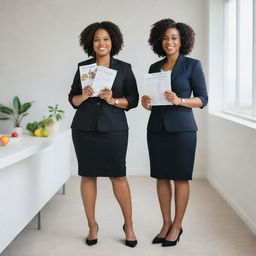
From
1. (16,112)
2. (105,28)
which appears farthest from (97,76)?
(16,112)

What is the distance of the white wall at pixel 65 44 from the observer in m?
4.99

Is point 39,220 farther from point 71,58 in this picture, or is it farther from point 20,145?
point 71,58

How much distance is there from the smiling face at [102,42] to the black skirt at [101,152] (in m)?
0.54

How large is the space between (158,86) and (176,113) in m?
0.21

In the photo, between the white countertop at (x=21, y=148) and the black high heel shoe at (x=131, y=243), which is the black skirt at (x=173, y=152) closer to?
the black high heel shoe at (x=131, y=243)

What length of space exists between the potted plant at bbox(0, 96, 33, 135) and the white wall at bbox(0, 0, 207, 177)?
0.42ft

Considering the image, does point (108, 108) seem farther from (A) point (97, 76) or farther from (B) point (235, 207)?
(B) point (235, 207)

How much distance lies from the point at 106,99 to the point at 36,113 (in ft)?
9.12

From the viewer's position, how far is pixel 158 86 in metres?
2.63

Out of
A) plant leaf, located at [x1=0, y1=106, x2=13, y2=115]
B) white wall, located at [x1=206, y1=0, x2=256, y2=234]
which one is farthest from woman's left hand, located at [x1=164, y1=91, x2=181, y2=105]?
plant leaf, located at [x1=0, y1=106, x2=13, y2=115]

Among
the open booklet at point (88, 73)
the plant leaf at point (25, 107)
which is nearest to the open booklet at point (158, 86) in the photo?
the open booklet at point (88, 73)

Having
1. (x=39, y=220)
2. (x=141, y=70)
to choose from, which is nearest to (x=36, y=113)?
(x=141, y=70)

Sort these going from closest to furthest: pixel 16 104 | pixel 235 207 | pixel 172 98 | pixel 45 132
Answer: pixel 172 98, pixel 45 132, pixel 235 207, pixel 16 104

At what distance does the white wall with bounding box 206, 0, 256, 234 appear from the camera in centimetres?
316
